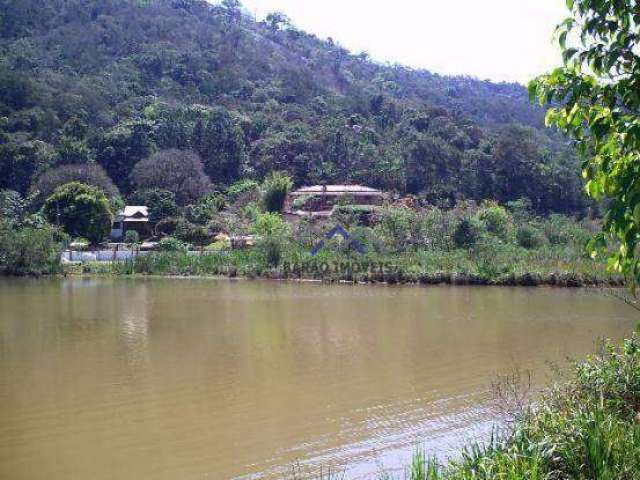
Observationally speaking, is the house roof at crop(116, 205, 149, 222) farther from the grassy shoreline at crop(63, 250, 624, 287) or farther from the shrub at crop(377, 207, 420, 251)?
the shrub at crop(377, 207, 420, 251)

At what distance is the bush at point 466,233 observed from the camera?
3356cm

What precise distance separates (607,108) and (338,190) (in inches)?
1726

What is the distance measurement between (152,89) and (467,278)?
53.3 meters

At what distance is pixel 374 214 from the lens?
131 feet

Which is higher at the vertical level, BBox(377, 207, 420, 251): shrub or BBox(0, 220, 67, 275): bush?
BBox(377, 207, 420, 251): shrub

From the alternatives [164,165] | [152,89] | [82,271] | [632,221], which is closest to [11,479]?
[632,221]

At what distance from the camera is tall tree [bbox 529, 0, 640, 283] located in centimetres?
398

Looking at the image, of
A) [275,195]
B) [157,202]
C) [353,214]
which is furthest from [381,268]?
[157,202]

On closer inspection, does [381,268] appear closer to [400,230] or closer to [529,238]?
[400,230]

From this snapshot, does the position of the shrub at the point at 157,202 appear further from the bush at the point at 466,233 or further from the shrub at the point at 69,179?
the bush at the point at 466,233

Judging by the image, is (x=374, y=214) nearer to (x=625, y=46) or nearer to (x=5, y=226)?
(x=5, y=226)

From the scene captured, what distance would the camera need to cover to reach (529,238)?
3512 centimetres

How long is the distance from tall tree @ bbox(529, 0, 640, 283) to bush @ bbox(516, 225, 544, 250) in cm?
3192

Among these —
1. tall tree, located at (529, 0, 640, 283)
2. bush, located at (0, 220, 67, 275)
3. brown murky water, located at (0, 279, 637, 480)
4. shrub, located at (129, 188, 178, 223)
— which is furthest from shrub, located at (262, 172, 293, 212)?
tall tree, located at (529, 0, 640, 283)
